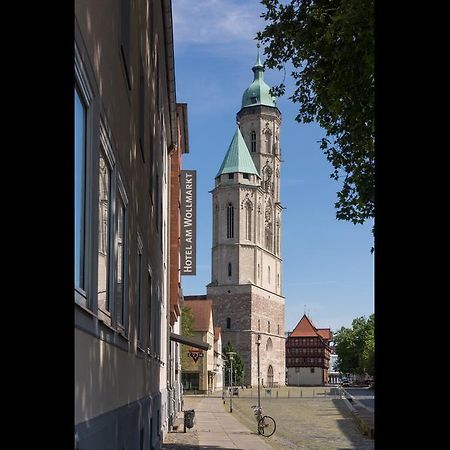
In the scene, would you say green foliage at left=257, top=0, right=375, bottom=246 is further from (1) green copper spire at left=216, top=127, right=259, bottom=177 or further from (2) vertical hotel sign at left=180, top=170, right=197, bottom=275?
(1) green copper spire at left=216, top=127, right=259, bottom=177

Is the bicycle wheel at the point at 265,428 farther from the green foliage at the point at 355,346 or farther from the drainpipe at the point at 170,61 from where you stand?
the green foliage at the point at 355,346

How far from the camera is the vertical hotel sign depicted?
136 feet

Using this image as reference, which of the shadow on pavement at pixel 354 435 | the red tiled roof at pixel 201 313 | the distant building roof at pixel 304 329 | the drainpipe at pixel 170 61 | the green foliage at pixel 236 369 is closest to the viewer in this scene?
the drainpipe at pixel 170 61

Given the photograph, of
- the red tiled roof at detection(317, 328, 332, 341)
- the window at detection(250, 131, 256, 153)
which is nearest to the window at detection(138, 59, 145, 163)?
the window at detection(250, 131, 256, 153)

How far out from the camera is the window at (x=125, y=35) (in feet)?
24.8

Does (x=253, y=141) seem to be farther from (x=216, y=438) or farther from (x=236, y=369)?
(x=216, y=438)

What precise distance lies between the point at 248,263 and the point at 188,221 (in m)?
80.6

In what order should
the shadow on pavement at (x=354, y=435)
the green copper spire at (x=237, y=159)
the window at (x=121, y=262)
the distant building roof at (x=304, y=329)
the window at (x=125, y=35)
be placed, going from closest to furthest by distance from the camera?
the window at (x=125, y=35)
the window at (x=121, y=262)
the shadow on pavement at (x=354, y=435)
the green copper spire at (x=237, y=159)
the distant building roof at (x=304, y=329)

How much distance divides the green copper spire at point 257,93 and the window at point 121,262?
130 metres

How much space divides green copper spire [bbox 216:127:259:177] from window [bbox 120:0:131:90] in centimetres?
11710

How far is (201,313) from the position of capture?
97250 mm

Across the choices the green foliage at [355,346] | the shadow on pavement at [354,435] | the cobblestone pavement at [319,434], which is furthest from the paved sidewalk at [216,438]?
the green foliage at [355,346]
